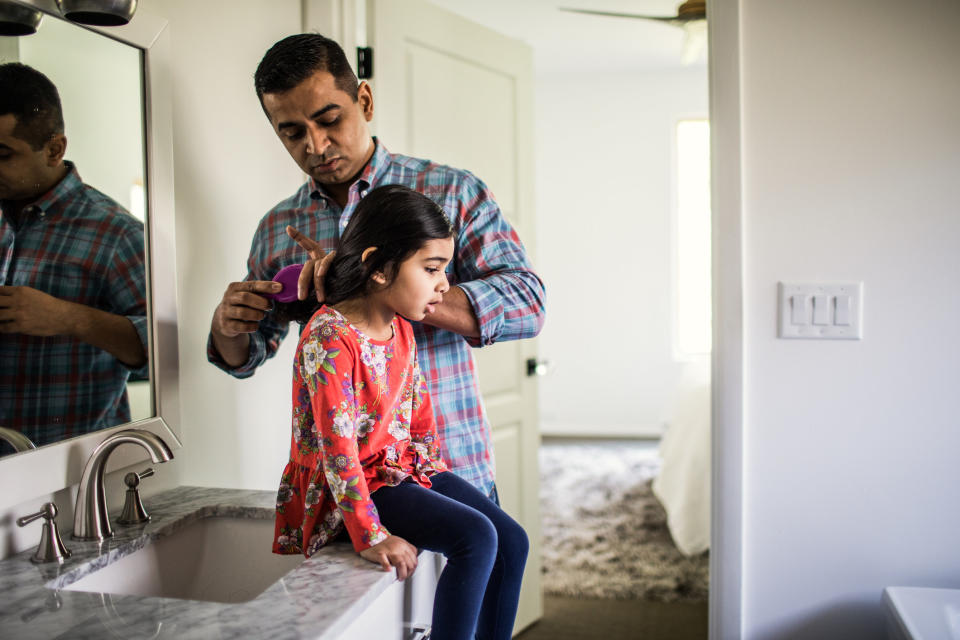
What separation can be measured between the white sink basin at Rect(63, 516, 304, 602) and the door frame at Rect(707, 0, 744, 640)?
99cm

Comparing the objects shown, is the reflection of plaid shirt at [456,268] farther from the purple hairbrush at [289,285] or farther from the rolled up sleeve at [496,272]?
the purple hairbrush at [289,285]

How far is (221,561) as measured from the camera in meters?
1.34

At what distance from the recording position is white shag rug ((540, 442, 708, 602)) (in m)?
2.90

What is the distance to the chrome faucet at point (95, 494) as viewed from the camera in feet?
3.77

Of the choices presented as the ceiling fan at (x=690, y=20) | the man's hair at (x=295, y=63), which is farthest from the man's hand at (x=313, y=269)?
the ceiling fan at (x=690, y=20)

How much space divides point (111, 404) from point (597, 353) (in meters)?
4.57

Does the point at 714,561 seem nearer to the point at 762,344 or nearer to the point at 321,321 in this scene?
the point at 762,344

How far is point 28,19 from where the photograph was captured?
1106 millimetres

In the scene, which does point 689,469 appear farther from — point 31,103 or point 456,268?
point 31,103

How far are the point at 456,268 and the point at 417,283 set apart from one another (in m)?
0.30

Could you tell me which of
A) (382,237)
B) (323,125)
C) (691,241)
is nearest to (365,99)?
(323,125)

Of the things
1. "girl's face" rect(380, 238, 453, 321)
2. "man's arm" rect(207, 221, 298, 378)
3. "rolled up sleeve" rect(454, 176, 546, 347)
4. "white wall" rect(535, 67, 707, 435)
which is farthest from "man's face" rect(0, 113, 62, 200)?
"white wall" rect(535, 67, 707, 435)

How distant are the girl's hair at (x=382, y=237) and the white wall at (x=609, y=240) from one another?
4506 mm

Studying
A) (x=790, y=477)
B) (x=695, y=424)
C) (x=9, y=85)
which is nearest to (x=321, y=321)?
(x=9, y=85)
